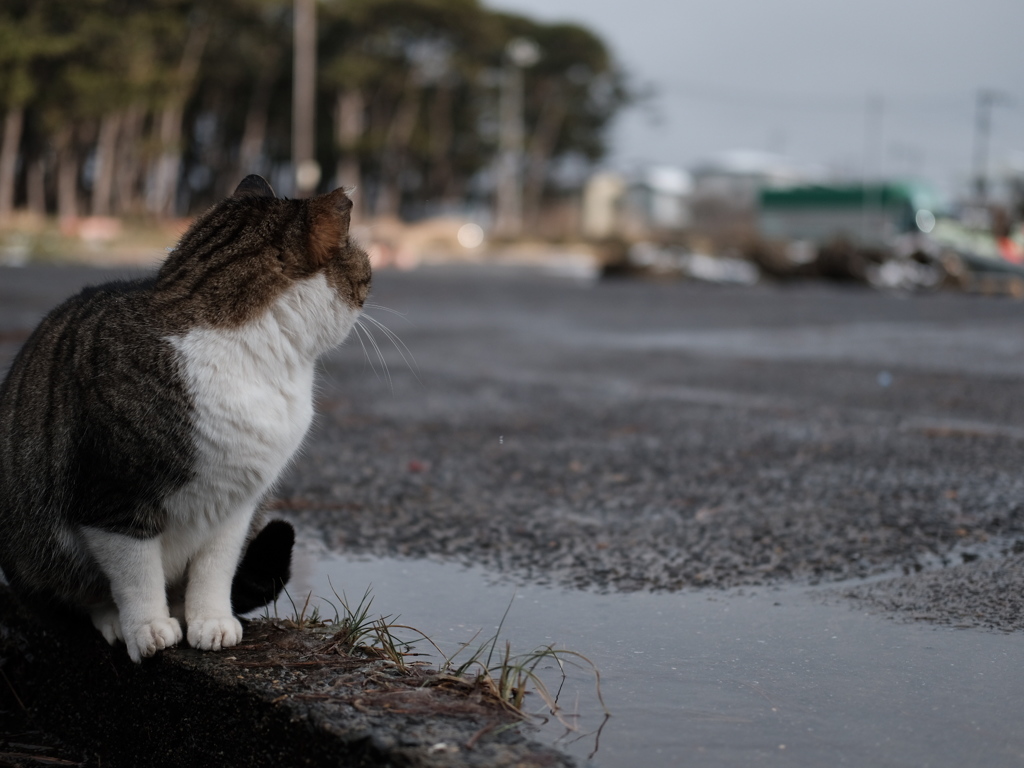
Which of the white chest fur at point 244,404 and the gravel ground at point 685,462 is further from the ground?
the white chest fur at point 244,404

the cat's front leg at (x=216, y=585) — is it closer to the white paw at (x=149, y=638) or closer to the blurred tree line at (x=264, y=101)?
the white paw at (x=149, y=638)

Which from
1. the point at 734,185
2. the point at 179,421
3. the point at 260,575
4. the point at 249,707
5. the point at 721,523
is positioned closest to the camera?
the point at 249,707

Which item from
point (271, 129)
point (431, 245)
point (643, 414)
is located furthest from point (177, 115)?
point (643, 414)

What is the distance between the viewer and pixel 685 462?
3.97 m

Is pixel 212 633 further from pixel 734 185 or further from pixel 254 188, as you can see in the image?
pixel 734 185

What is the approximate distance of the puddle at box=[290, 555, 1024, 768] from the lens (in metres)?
1.64

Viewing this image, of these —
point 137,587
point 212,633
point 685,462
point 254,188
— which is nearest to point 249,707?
point 212,633

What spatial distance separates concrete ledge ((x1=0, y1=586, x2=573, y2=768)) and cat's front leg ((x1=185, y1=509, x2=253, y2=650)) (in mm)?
42

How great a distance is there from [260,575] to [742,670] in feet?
3.26

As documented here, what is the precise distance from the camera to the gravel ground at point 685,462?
2742 mm

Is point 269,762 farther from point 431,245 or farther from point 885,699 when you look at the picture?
point 431,245

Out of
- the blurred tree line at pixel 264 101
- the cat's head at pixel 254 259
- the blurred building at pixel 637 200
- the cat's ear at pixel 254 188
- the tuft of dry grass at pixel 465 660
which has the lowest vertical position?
the tuft of dry grass at pixel 465 660

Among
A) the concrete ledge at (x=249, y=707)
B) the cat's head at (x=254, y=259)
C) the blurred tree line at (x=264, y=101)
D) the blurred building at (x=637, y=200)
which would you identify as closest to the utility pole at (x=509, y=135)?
the blurred tree line at (x=264, y=101)

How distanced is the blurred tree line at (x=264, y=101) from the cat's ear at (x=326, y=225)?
25701 millimetres
